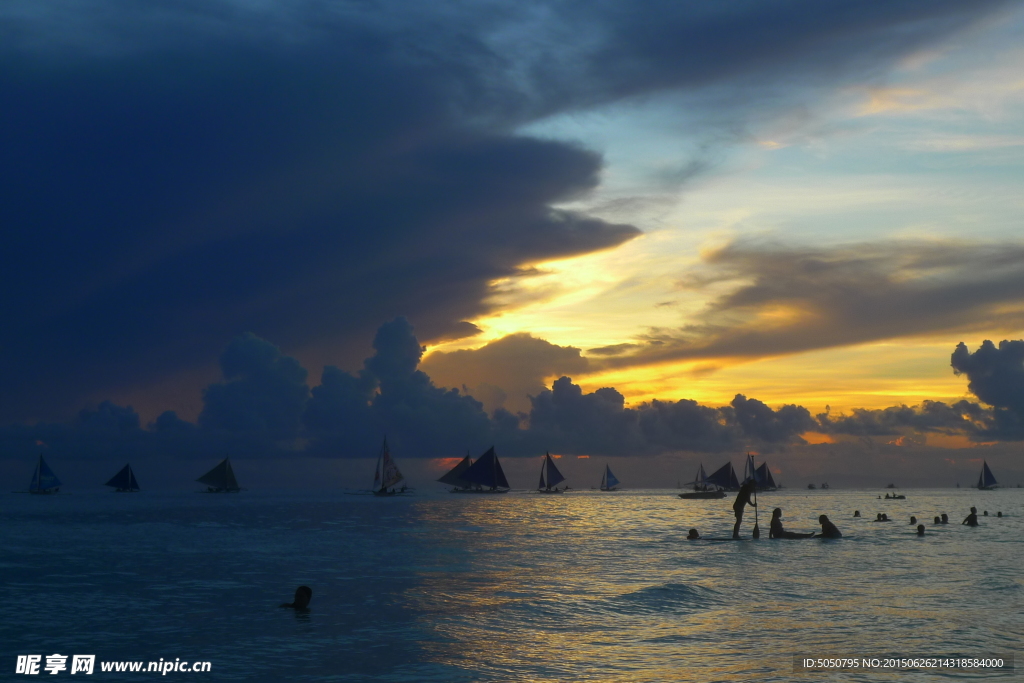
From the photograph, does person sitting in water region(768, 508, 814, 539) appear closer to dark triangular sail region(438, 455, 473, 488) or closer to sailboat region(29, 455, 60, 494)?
dark triangular sail region(438, 455, 473, 488)

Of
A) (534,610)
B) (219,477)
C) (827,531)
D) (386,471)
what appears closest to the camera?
(534,610)

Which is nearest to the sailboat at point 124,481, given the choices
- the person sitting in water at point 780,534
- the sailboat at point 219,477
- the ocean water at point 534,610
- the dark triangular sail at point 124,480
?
the dark triangular sail at point 124,480

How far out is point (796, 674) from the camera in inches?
586

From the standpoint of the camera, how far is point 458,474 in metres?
160

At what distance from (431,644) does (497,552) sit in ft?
87.5

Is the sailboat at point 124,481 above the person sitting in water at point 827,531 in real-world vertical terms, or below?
below

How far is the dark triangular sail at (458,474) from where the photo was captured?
159500 millimetres

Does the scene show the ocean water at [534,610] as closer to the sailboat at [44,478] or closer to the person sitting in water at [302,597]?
the person sitting in water at [302,597]

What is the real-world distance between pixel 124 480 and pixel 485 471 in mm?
102500

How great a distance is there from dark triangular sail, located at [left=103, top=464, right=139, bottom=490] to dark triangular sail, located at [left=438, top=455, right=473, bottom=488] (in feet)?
294

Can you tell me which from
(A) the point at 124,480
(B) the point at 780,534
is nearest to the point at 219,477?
(A) the point at 124,480

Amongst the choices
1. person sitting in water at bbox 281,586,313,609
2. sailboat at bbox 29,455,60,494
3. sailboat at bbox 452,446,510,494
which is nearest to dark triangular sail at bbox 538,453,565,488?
sailboat at bbox 452,446,510,494

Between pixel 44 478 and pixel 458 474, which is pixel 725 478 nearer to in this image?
pixel 458 474

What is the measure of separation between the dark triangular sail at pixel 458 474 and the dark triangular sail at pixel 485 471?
0.92 meters
